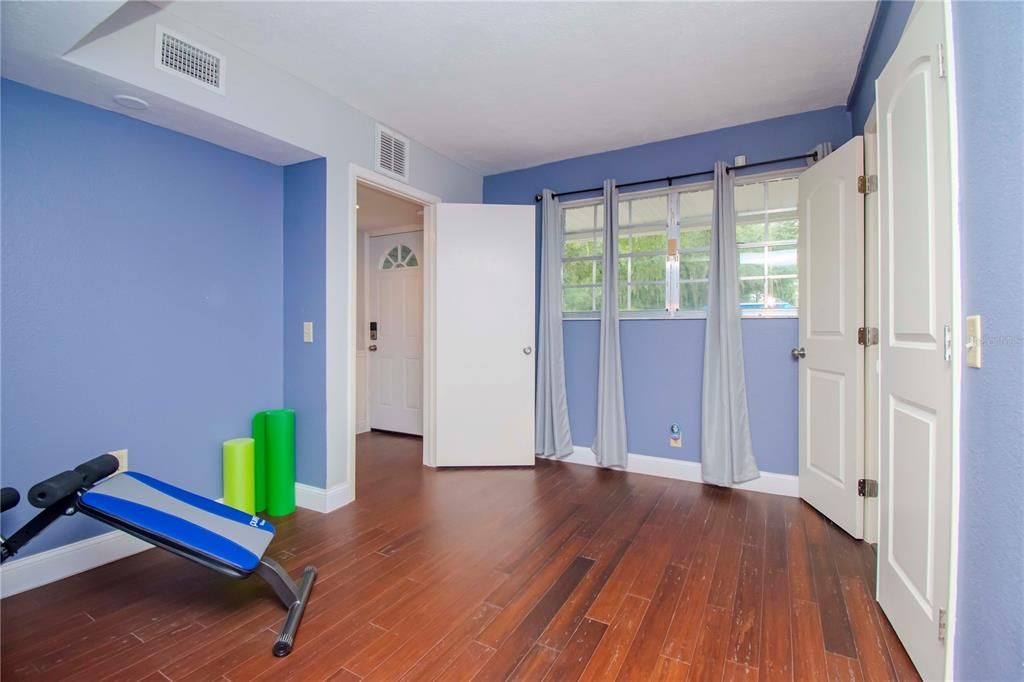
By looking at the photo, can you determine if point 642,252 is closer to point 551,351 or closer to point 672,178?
point 672,178

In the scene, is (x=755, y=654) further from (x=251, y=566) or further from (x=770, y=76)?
(x=770, y=76)

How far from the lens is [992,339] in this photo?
1106 millimetres

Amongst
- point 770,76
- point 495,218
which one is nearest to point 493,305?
point 495,218

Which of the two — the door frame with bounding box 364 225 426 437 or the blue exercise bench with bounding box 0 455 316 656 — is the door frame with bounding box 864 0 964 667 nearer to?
the blue exercise bench with bounding box 0 455 316 656

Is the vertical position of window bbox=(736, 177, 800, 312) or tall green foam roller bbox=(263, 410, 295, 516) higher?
window bbox=(736, 177, 800, 312)

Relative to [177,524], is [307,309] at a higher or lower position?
higher

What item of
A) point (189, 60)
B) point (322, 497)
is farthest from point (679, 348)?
point (189, 60)

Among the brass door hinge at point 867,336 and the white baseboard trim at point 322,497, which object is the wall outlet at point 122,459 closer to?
the white baseboard trim at point 322,497

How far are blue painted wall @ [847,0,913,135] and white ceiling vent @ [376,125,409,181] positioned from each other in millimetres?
2807

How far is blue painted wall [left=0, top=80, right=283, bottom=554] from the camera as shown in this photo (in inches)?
78.0

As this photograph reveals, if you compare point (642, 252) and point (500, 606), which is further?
point (642, 252)

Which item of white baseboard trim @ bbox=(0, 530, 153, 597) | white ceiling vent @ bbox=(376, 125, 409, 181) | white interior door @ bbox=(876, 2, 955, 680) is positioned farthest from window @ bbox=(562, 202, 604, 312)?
white baseboard trim @ bbox=(0, 530, 153, 597)

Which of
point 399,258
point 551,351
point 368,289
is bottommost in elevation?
point 551,351

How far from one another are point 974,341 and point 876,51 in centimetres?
190
